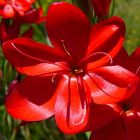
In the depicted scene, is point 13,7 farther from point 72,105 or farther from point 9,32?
point 72,105

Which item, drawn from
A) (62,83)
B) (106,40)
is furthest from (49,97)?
(106,40)

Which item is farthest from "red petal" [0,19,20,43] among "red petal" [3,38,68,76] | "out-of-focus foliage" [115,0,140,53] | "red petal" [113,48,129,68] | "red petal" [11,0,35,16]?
"out-of-focus foliage" [115,0,140,53]

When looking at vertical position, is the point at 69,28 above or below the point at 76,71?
above

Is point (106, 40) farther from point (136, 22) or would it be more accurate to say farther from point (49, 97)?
point (136, 22)

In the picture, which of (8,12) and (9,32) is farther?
(8,12)

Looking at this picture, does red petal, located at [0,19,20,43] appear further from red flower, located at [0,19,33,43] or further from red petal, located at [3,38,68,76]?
red petal, located at [3,38,68,76]

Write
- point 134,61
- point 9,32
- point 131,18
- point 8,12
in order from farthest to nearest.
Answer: point 131,18, point 8,12, point 9,32, point 134,61

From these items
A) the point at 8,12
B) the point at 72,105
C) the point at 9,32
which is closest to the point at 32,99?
the point at 72,105
